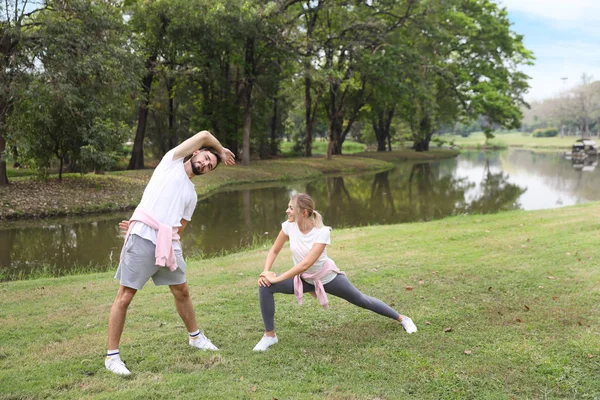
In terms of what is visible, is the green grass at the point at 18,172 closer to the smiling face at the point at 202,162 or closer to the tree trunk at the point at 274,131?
the tree trunk at the point at 274,131

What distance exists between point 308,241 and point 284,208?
14.2 metres

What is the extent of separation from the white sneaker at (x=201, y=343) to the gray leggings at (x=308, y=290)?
0.52 m

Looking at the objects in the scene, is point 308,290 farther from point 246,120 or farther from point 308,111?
point 308,111

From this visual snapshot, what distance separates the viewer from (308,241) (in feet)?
14.8

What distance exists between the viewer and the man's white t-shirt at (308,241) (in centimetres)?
447

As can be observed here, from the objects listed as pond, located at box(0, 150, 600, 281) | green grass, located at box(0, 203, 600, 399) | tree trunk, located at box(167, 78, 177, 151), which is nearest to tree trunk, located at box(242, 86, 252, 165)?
pond, located at box(0, 150, 600, 281)

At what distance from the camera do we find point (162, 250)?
4.01 metres

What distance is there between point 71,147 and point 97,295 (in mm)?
13728

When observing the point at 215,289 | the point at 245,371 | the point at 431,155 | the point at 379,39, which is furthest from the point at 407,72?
the point at 245,371

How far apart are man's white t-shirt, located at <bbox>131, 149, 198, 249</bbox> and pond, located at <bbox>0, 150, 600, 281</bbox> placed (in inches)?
251

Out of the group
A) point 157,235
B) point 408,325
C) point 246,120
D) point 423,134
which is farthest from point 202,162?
point 423,134

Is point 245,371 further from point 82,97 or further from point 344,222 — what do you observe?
point 82,97

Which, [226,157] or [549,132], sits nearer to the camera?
[226,157]

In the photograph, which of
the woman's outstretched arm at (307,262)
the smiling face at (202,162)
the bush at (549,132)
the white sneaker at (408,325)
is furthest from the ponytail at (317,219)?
the bush at (549,132)
